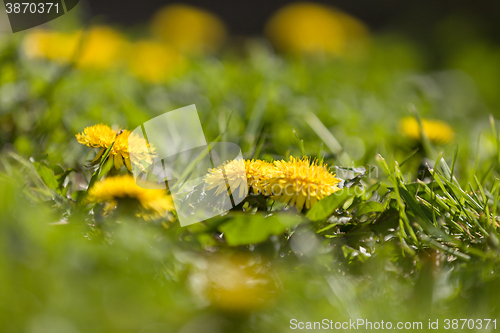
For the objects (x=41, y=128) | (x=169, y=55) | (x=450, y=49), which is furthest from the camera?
(x=450, y=49)

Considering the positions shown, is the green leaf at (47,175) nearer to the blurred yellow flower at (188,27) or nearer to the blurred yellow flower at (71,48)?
the blurred yellow flower at (71,48)

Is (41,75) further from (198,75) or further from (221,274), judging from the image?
(221,274)

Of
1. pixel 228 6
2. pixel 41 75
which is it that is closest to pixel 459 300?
pixel 41 75

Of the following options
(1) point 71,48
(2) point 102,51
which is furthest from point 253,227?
(2) point 102,51

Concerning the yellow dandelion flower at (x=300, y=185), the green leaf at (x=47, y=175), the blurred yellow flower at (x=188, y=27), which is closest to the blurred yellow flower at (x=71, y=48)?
the green leaf at (x=47, y=175)

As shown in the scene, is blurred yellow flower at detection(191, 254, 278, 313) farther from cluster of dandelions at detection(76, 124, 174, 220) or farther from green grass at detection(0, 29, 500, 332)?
cluster of dandelions at detection(76, 124, 174, 220)
